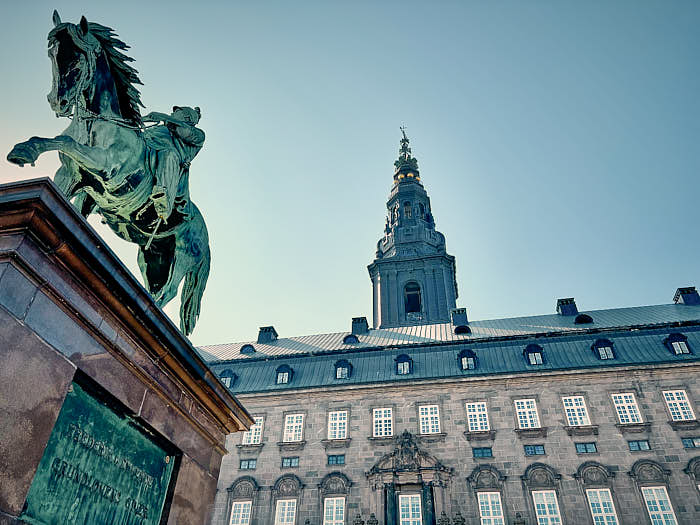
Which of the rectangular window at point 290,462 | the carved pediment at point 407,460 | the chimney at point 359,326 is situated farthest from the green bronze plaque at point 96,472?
the chimney at point 359,326

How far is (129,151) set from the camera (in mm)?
6867

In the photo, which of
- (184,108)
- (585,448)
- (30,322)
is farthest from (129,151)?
(585,448)

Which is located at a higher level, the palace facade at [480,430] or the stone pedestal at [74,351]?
the palace facade at [480,430]

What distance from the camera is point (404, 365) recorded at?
32.3m

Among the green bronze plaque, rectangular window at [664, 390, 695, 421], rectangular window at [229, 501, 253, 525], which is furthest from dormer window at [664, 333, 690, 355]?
the green bronze plaque

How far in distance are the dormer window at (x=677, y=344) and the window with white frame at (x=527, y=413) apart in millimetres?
8196

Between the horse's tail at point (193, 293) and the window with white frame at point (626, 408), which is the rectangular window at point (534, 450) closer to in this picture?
the window with white frame at point (626, 408)

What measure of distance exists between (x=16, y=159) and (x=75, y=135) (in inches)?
58.6

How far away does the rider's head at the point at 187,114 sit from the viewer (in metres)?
8.48

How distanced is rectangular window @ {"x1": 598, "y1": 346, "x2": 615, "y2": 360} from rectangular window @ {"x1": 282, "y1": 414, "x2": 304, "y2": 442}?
17175 mm

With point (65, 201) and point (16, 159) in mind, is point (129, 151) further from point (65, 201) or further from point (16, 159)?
point (65, 201)

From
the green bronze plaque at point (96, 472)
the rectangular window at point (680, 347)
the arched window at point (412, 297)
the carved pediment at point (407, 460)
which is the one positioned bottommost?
the green bronze plaque at point (96, 472)

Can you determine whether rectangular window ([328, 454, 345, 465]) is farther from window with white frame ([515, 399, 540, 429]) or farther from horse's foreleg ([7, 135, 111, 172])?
horse's foreleg ([7, 135, 111, 172])

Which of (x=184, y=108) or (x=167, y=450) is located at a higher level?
(x=184, y=108)
